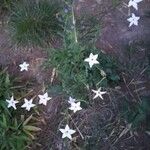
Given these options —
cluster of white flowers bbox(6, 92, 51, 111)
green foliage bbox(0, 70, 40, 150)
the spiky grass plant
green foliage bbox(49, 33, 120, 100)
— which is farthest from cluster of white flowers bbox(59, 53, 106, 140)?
the spiky grass plant

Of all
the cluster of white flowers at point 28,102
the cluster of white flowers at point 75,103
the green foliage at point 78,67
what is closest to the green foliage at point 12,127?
the cluster of white flowers at point 28,102

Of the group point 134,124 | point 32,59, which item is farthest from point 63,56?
point 134,124

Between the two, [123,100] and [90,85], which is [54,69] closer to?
[90,85]

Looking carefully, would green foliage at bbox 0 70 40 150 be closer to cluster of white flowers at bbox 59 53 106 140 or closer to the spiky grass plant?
cluster of white flowers at bbox 59 53 106 140

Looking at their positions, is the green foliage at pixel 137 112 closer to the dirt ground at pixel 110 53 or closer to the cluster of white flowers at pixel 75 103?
the dirt ground at pixel 110 53

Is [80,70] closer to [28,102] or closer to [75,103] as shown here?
[75,103]

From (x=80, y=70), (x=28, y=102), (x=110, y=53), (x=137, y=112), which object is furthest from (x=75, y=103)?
(x=110, y=53)
